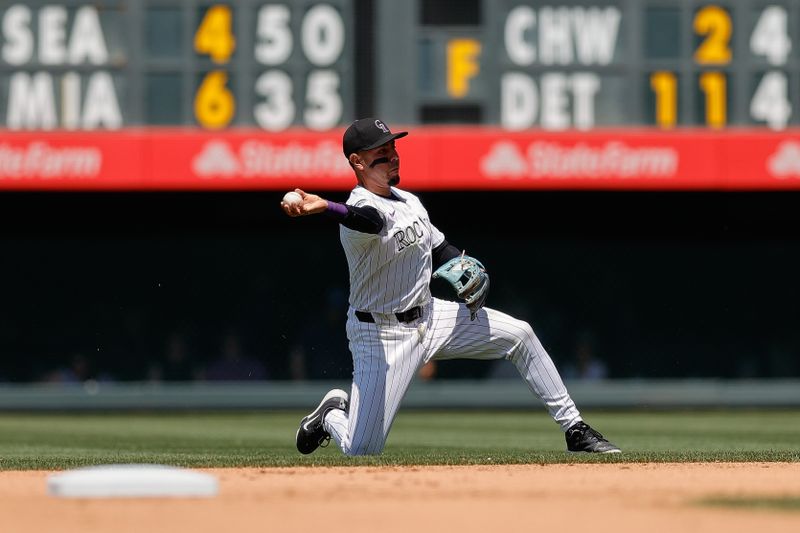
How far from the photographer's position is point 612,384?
18406 millimetres

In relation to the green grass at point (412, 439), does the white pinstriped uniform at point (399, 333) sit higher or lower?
higher

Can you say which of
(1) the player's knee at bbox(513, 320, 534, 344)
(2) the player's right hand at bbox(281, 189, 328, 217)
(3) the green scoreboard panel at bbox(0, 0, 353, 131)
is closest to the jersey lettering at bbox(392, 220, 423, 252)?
(1) the player's knee at bbox(513, 320, 534, 344)

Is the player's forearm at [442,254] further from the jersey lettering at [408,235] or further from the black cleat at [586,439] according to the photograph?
the black cleat at [586,439]

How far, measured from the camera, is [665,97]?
1720 centimetres

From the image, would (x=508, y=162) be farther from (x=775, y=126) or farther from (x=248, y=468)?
(x=248, y=468)

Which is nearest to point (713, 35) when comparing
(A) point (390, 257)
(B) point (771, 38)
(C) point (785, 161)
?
(B) point (771, 38)

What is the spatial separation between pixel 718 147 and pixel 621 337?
419cm

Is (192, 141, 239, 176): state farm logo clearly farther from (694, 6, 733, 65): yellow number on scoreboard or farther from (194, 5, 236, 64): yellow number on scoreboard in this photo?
(694, 6, 733, 65): yellow number on scoreboard

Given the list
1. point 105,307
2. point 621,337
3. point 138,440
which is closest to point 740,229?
point 621,337

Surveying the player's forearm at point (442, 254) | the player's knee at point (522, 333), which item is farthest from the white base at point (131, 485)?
the player's forearm at point (442, 254)

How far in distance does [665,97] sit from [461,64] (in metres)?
2.10

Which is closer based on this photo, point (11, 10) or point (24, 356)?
point (11, 10)

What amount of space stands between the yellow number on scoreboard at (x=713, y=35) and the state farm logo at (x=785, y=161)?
126cm

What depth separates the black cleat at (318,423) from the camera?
24.7ft
